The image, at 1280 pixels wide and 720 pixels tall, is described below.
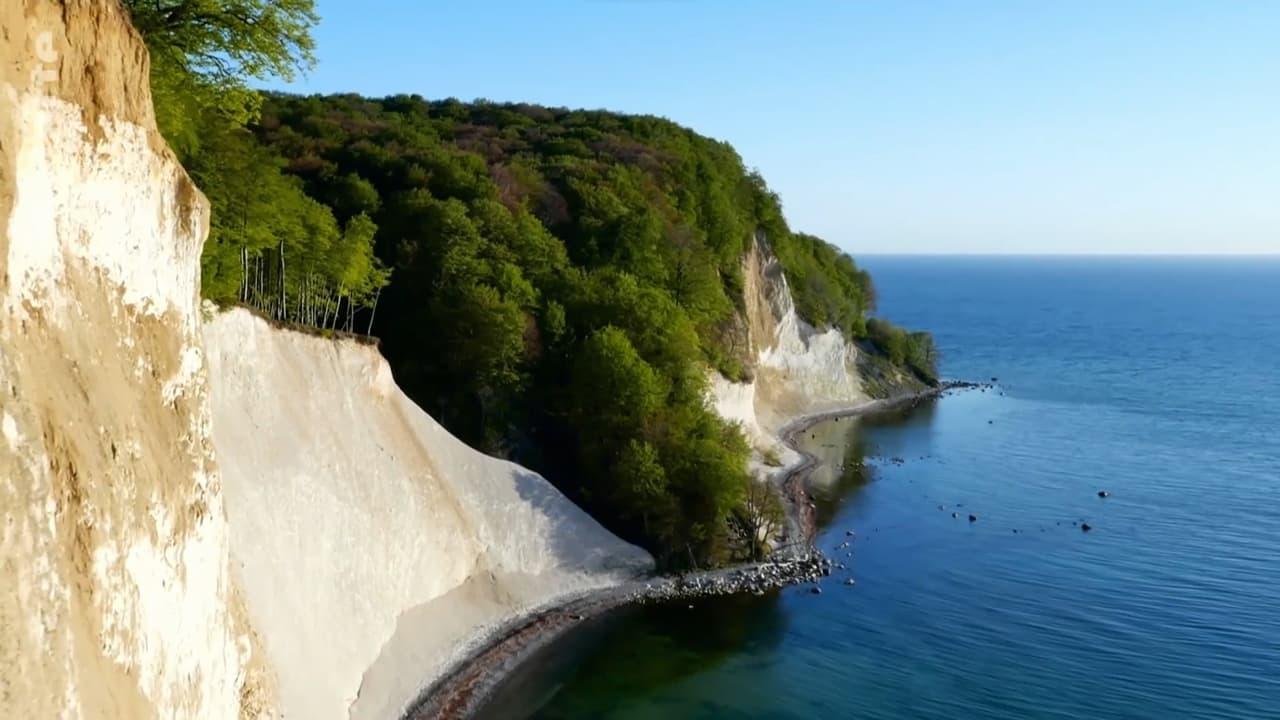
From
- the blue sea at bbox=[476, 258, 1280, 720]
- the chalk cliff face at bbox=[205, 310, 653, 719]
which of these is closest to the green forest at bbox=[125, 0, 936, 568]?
the chalk cliff face at bbox=[205, 310, 653, 719]

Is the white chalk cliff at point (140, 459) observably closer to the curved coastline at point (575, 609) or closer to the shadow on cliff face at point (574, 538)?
the curved coastline at point (575, 609)

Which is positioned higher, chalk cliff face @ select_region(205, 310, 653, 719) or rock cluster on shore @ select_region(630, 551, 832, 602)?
chalk cliff face @ select_region(205, 310, 653, 719)

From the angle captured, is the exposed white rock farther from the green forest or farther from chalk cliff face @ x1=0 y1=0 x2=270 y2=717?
chalk cliff face @ x1=0 y1=0 x2=270 y2=717

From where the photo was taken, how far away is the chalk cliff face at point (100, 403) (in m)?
11.0

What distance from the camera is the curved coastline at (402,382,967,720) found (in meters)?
25.0

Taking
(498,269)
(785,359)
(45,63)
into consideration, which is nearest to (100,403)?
(45,63)

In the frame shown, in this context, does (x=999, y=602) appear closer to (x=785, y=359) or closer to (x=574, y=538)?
(x=574, y=538)

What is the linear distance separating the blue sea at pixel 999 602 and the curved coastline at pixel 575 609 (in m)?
0.72

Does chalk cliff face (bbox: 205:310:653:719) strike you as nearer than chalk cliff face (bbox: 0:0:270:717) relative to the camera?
No

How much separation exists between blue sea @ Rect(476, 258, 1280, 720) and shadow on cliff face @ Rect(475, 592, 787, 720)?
78 mm

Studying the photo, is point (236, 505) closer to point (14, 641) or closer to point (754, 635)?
point (14, 641)

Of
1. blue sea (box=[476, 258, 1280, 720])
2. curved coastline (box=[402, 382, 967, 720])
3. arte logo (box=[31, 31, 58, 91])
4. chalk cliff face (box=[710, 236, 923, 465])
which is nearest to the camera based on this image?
arte logo (box=[31, 31, 58, 91])

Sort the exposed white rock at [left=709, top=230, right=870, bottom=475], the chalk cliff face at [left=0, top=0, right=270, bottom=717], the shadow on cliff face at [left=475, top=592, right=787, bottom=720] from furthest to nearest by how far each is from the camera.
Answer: the exposed white rock at [left=709, top=230, right=870, bottom=475] < the shadow on cliff face at [left=475, top=592, right=787, bottom=720] < the chalk cliff face at [left=0, top=0, right=270, bottom=717]

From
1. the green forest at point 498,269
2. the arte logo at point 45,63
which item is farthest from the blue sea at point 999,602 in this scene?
the arte logo at point 45,63
